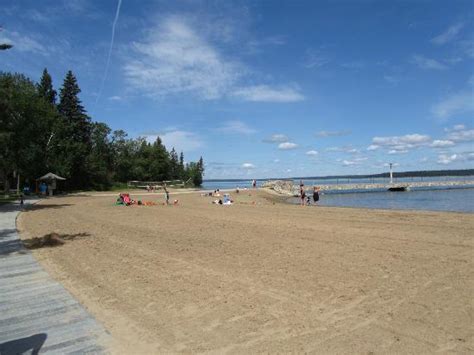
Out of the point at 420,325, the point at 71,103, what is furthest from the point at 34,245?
the point at 71,103

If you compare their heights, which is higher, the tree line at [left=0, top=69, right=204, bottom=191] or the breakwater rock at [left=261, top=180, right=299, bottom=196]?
the tree line at [left=0, top=69, right=204, bottom=191]

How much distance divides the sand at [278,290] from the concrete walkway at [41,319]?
254 mm

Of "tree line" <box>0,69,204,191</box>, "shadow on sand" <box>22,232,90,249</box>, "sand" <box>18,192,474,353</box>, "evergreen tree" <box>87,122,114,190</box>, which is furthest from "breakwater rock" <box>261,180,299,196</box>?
"sand" <box>18,192,474,353</box>

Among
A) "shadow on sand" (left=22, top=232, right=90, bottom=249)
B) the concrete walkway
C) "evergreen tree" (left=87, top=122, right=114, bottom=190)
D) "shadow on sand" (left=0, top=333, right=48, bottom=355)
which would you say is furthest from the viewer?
"evergreen tree" (left=87, top=122, right=114, bottom=190)

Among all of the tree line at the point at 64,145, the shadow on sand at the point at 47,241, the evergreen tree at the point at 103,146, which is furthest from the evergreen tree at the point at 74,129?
the shadow on sand at the point at 47,241

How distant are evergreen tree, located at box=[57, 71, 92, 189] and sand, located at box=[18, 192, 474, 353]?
4134cm

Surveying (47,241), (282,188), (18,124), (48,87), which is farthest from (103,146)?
(47,241)

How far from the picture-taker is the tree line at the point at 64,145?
3194 cm

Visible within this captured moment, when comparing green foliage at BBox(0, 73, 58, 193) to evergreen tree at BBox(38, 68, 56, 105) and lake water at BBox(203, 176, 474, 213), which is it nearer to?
evergreen tree at BBox(38, 68, 56, 105)

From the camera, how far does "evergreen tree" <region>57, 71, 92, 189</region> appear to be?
2005 inches

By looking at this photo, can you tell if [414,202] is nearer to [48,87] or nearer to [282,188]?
[282,188]

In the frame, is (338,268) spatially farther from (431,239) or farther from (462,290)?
(431,239)

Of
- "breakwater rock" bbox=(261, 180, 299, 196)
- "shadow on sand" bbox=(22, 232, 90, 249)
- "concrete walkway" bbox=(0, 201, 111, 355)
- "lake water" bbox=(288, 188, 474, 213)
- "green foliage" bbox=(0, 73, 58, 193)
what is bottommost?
"lake water" bbox=(288, 188, 474, 213)

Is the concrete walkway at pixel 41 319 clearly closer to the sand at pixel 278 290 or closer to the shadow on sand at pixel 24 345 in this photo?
the shadow on sand at pixel 24 345
